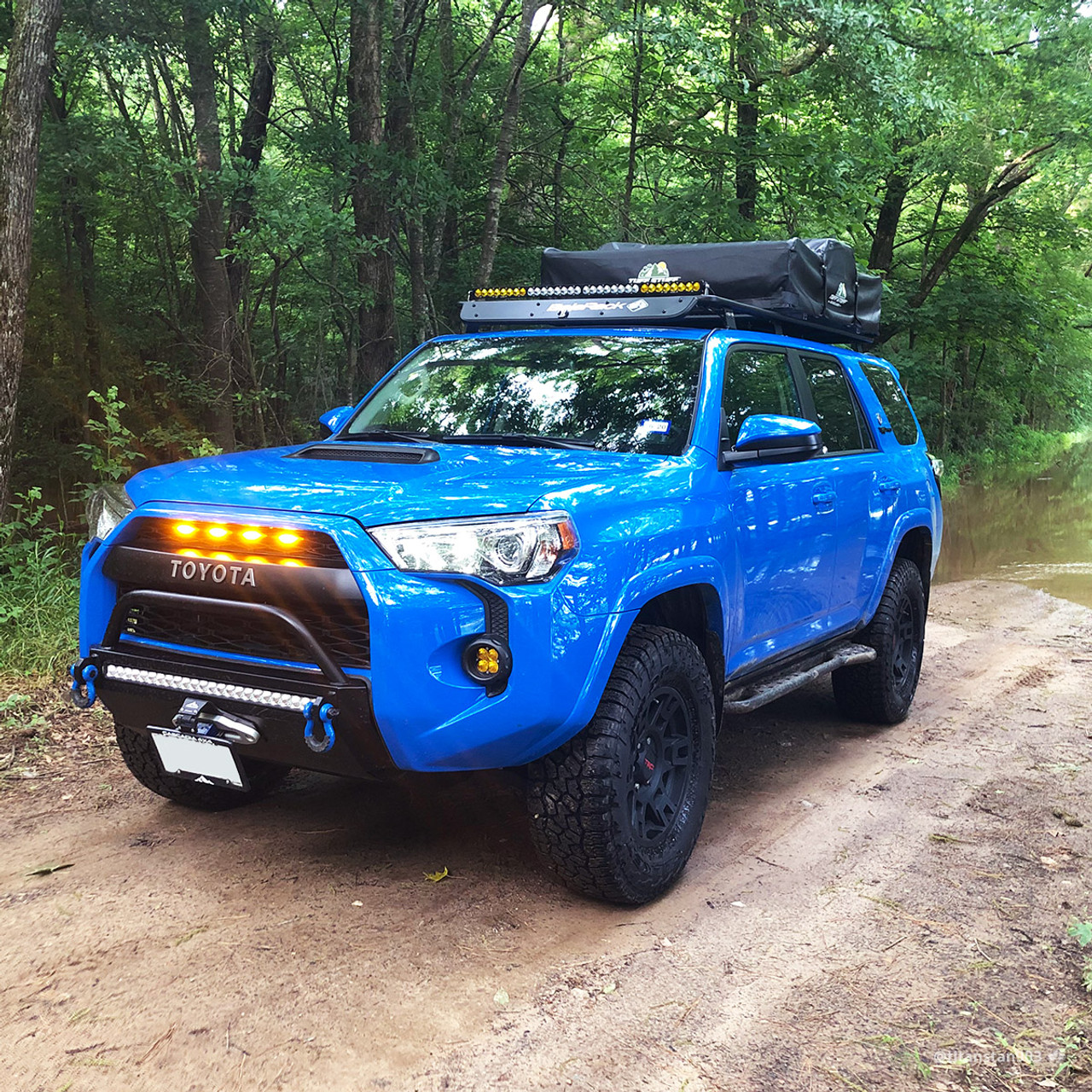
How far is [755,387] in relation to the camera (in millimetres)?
4676

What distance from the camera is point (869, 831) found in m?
4.32

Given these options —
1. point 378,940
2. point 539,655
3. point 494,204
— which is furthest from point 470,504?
point 494,204

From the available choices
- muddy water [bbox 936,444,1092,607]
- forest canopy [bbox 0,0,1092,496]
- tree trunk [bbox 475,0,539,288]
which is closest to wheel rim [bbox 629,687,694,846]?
forest canopy [bbox 0,0,1092,496]

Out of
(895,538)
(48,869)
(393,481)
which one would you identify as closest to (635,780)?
(393,481)

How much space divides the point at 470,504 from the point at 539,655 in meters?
0.51

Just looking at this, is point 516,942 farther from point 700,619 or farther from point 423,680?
point 700,619

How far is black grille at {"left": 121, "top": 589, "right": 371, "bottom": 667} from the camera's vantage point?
302cm

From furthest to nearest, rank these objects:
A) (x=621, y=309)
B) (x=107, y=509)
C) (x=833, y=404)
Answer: (x=833, y=404) < (x=621, y=309) < (x=107, y=509)

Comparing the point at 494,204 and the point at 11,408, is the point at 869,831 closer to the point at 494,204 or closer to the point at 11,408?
the point at 11,408

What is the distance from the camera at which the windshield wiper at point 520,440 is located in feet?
13.4

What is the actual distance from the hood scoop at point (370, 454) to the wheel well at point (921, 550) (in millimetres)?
3640

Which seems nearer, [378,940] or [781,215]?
[378,940]

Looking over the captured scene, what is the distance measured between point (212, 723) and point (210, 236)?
371 inches

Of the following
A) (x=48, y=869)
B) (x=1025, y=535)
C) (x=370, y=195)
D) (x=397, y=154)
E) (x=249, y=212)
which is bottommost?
(x=1025, y=535)
